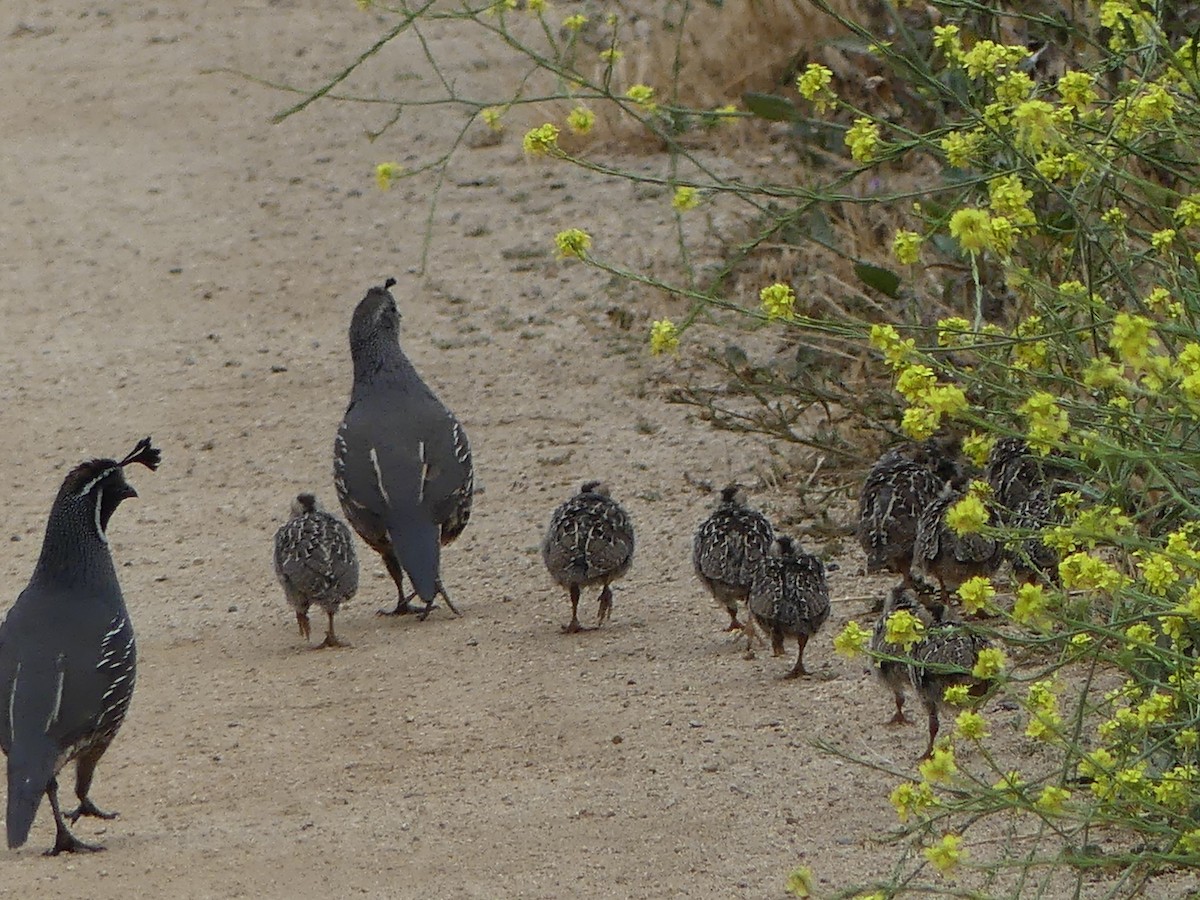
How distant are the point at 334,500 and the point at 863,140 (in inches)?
205

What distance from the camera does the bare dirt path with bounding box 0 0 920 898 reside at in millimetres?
6465

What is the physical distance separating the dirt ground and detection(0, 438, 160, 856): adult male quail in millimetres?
246

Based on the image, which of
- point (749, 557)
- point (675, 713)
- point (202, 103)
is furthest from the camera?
point (202, 103)

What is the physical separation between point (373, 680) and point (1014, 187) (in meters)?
3.82

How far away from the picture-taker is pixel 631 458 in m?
10.5

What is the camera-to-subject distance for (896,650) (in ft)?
22.7

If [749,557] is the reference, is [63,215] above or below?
above

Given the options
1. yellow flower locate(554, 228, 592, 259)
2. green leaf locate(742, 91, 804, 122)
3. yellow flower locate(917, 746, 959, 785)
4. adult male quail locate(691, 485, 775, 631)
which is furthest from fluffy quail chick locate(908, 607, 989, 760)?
green leaf locate(742, 91, 804, 122)

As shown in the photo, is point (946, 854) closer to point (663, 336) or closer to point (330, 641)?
point (663, 336)

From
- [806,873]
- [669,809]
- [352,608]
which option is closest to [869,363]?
[352,608]

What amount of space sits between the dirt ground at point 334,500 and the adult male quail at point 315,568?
20 centimetres

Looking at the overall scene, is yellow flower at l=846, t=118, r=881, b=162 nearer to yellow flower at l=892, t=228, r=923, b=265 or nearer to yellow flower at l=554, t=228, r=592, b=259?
yellow flower at l=892, t=228, r=923, b=265

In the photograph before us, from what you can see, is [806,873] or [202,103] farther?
[202,103]

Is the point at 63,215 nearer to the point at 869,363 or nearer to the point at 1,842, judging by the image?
the point at 869,363
